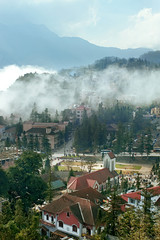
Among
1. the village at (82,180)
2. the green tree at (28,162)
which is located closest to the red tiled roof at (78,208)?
the village at (82,180)

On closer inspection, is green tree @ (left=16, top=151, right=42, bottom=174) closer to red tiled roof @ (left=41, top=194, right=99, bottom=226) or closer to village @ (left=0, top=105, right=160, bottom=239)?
village @ (left=0, top=105, right=160, bottom=239)

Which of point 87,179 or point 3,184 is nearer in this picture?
point 3,184

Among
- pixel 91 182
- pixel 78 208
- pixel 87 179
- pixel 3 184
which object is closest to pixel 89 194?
pixel 78 208

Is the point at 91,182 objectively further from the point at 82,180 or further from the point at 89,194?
the point at 89,194

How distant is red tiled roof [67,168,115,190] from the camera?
33625mm

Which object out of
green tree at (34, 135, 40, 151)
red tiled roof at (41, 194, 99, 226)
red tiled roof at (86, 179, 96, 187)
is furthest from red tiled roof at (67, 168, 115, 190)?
green tree at (34, 135, 40, 151)

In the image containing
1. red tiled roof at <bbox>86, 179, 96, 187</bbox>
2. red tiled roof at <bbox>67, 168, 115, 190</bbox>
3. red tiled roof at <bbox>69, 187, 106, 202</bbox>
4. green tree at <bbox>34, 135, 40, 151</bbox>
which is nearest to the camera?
red tiled roof at <bbox>69, 187, 106, 202</bbox>

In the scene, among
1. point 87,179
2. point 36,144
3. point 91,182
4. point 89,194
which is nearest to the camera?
point 89,194

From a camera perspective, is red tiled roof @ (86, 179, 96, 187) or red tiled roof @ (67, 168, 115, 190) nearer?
red tiled roof @ (67, 168, 115, 190)

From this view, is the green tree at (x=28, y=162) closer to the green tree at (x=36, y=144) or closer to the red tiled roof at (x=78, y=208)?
the red tiled roof at (x=78, y=208)

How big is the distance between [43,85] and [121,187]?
319 ft

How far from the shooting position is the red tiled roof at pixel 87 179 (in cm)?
3362

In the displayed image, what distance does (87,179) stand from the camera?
116 ft

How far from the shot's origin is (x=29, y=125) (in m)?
77.7
